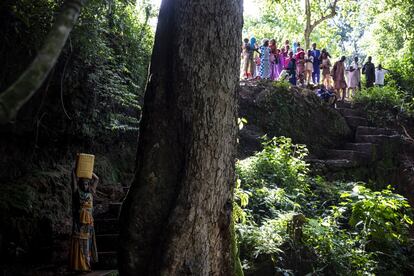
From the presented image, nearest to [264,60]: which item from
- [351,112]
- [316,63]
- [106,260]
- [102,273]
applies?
[316,63]

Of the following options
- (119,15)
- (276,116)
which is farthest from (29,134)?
(276,116)

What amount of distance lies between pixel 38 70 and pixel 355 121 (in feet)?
45.9

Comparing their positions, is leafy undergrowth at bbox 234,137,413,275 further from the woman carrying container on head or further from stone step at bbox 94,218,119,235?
stone step at bbox 94,218,119,235

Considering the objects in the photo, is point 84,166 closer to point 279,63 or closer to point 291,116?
point 291,116

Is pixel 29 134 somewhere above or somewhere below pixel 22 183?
above

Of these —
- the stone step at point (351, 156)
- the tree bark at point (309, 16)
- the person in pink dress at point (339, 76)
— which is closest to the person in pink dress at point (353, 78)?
the person in pink dress at point (339, 76)

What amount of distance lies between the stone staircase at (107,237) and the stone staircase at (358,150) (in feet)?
19.7

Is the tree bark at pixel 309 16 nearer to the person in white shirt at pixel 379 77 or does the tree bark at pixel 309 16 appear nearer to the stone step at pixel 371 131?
the person in white shirt at pixel 379 77

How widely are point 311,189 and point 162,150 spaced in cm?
710

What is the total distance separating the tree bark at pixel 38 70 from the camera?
229cm

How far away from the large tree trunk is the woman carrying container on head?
237 cm

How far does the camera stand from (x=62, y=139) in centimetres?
921

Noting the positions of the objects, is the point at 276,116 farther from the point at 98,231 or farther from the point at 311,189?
the point at 98,231

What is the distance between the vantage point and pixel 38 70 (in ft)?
8.05
